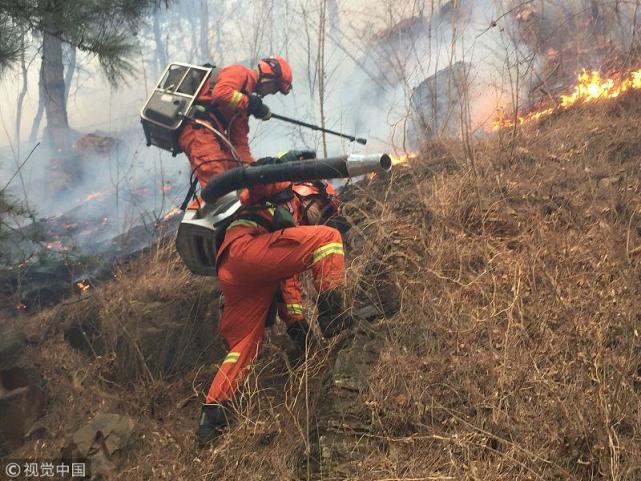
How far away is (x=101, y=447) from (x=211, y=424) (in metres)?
0.70

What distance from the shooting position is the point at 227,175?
312 cm

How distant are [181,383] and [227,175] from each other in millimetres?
1747

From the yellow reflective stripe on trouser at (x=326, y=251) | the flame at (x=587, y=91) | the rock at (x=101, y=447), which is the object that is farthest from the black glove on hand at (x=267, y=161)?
the flame at (x=587, y=91)

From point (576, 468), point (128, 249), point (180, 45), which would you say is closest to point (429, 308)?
point (576, 468)

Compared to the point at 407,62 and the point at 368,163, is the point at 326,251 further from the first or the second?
the point at 407,62

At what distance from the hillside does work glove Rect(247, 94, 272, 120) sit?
1288 millimetres

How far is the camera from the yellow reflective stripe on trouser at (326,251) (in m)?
3.04

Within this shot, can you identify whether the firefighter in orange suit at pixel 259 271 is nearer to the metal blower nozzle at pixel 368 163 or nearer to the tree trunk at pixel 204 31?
the metal blower nozzle at pixel 368 163

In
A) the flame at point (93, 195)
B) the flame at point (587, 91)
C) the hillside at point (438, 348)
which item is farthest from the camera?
the flame at point (93, 195)

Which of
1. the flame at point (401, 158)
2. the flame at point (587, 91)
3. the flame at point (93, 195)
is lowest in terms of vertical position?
the flame at point (401, 158)

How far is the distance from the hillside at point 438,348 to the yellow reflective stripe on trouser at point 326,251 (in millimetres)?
371

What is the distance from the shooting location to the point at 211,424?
3.09 metres

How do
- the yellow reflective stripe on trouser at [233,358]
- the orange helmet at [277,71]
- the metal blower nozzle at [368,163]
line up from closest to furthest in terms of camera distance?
1. the metal blower nozzle at [368,163]
2. the yellow reflective stripe on trouser at [233,358]
3. the orange helmet at [277,71]

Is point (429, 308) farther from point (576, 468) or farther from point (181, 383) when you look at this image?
point (181, 383)
